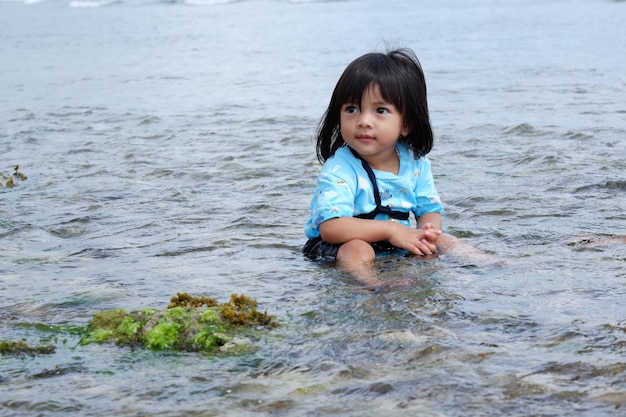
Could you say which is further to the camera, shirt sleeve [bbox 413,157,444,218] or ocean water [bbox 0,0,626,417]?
shirt sleeve [bbox 413,157,444,218]

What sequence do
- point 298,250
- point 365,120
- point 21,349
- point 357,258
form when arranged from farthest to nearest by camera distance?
point 298,250 < point 365,120 < point 357,258 < point 21,349

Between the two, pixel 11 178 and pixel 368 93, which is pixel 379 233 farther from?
pixel 11 178

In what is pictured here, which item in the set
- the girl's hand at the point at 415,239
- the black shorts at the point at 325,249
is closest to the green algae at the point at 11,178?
the black shorts at the point at 325,249

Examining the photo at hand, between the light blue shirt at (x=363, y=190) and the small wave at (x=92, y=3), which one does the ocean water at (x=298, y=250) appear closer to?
the light blue shirt at (x=363, y=190)

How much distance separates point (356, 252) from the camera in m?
4.90

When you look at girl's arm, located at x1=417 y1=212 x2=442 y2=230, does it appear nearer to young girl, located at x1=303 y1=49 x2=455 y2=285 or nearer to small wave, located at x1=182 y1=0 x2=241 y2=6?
young girl, located at x1=303 y1=49 x2=455 y2=285

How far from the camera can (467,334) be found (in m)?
3.64

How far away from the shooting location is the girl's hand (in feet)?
16.3

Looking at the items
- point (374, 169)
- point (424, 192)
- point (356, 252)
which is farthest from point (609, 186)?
point (356, 252)

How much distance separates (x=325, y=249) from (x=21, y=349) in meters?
1.96

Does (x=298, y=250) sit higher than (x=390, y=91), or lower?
lower

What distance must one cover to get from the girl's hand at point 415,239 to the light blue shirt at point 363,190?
0.26 m

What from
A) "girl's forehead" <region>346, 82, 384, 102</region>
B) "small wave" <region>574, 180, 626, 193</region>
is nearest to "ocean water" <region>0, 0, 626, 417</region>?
"small wave" <region>574, 180, 626, 193</region>

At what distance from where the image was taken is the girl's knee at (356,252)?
4895mm
